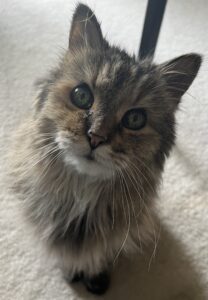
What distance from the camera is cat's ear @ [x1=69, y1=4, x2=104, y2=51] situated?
914 mm

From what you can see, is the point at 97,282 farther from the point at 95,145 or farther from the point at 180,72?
the point at 180,72

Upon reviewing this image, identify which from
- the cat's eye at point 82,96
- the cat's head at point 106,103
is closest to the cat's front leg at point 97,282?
the cat's head at point 106,103

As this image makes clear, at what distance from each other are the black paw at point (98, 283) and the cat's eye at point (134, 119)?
1.68 ft

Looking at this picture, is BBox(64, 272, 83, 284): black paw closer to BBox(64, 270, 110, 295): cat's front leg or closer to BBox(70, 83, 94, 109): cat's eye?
BBox(64, 270, 110, 295): cat's front leg

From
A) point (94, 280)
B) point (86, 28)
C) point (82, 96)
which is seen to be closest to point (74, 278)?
point (94, 280)

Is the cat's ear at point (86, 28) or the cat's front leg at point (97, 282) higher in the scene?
the cat's ear at point (86, 28)

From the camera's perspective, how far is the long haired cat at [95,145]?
33.2 inches

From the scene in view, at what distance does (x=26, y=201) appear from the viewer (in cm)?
105

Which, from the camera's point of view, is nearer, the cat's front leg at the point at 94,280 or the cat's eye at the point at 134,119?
the cat's eye at the point at 134,119

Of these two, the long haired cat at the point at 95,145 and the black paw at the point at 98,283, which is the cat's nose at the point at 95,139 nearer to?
the long haired cat at the point at 95,145

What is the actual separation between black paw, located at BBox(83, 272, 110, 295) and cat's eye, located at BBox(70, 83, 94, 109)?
55 centimetres

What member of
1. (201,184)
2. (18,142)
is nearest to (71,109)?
(18,142)

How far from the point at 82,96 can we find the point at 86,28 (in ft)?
0.56

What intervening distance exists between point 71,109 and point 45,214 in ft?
1.01
